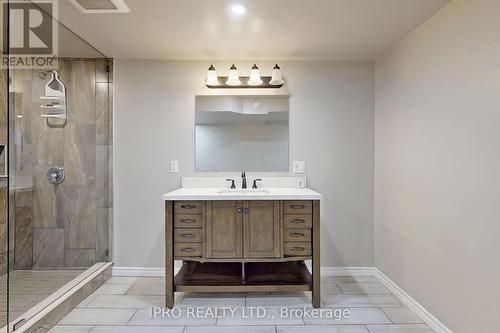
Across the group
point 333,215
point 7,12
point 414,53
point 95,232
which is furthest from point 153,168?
point 414,53

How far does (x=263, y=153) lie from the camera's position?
317 centimetres

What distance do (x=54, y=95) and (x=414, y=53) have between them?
125 inches

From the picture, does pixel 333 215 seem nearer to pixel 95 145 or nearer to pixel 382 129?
pixel 382 129

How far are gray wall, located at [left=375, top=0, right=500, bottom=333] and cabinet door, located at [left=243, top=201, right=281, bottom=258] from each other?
1081mm

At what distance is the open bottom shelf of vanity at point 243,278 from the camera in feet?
8.13

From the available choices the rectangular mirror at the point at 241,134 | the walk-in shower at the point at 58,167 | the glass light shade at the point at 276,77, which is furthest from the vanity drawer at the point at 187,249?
the glass light shade at the point at 276,77

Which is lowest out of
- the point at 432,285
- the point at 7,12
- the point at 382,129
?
the point at 432,285

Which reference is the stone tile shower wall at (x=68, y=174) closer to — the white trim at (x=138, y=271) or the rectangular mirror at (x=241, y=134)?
the white trim at (x=138, y=271)

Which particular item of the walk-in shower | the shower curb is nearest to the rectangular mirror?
the walk-in shower

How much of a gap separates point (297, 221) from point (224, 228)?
0.58 meters

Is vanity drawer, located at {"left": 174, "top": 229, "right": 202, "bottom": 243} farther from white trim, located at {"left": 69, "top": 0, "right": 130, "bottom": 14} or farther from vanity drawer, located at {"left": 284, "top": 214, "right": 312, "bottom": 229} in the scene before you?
white trim, located at {"left": 69, "top": 0, "right": 130, "bottom": 14}

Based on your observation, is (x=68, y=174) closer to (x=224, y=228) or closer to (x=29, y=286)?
(x=29, y=286)

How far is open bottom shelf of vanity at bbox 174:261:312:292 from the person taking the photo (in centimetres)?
248

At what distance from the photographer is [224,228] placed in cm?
246
